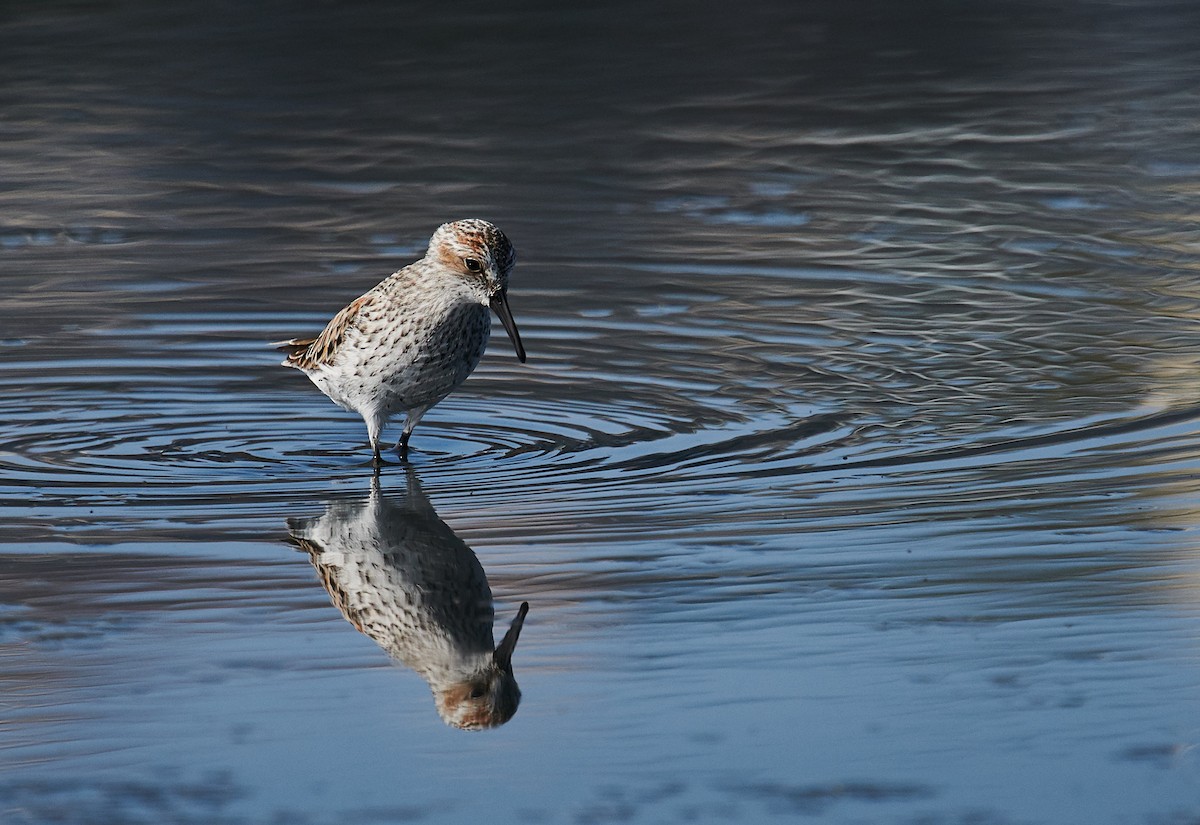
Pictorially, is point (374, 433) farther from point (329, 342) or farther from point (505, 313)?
point (505, 313)

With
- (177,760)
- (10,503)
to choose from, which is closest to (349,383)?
(10,503)

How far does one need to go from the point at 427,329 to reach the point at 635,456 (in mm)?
1038

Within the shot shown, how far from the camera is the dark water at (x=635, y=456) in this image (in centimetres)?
529

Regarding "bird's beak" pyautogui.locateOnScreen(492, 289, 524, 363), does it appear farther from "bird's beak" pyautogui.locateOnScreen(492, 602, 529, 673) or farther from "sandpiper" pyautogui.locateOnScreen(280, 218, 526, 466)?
"bird's beak" pyautogui.locateOnScreen(492, 602, 529, 673)

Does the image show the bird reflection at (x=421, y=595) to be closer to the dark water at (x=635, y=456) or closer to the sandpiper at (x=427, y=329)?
the dark water at (x=635, y=456)

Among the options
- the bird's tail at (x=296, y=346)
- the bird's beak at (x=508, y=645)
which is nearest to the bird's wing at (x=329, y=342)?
the bird's tail at (x=296, y=346)

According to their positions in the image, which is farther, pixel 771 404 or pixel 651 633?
pixel 771 404

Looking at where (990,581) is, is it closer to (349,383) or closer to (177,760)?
(177,760)

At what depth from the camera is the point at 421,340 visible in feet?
28.8

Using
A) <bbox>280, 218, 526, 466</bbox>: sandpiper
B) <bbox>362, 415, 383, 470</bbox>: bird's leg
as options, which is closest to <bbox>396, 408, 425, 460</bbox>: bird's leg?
<bbox>280, 218, 526, 466</bbox>: sandpiper

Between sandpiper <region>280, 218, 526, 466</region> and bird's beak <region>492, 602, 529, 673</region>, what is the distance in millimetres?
2458

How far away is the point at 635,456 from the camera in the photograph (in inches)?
335

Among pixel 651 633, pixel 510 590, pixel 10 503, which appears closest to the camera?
pixel 651 633

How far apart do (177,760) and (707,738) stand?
1329 millimetres
